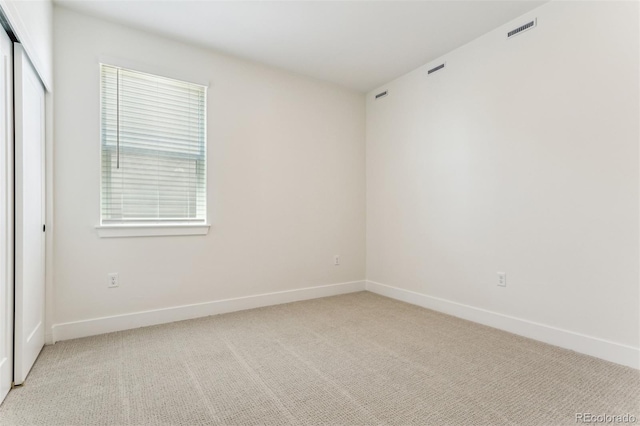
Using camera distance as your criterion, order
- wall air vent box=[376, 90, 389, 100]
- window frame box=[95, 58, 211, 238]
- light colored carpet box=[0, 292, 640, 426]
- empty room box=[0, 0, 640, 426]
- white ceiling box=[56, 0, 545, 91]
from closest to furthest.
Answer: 1. light colored carpet box=[0, 292, 640, 426]
2. empty room box=[0, 0, 640, 426]
3. white ceiling box=[56, 0, 545, 91]
4. window frame box=[95, 58, 211, 238]
5. wall air vent box=[376, 90, 389, 100]

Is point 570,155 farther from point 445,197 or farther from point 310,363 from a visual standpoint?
point 310,363

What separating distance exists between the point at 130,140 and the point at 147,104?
36 centimetres

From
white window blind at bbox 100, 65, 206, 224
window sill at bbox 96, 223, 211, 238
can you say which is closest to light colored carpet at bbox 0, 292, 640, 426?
window sill at bbox 96, 223, 211, 238

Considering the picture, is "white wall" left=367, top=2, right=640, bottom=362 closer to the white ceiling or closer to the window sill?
the white ceiling

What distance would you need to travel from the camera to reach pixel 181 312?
10.1 feet

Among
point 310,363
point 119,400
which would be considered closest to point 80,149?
point 119,400

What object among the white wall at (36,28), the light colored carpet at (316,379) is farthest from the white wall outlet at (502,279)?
the white wall at (36,28)

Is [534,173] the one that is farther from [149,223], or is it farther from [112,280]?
[112,280]

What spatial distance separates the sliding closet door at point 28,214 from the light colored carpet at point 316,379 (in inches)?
7.9

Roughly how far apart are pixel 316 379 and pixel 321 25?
8.83 ft

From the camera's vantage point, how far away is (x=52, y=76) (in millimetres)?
2551

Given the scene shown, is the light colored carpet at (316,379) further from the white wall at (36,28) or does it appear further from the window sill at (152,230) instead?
the white wall at (36,28)

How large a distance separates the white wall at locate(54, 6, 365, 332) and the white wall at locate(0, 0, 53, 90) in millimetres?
188

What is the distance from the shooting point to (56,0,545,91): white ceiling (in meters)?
2.57
